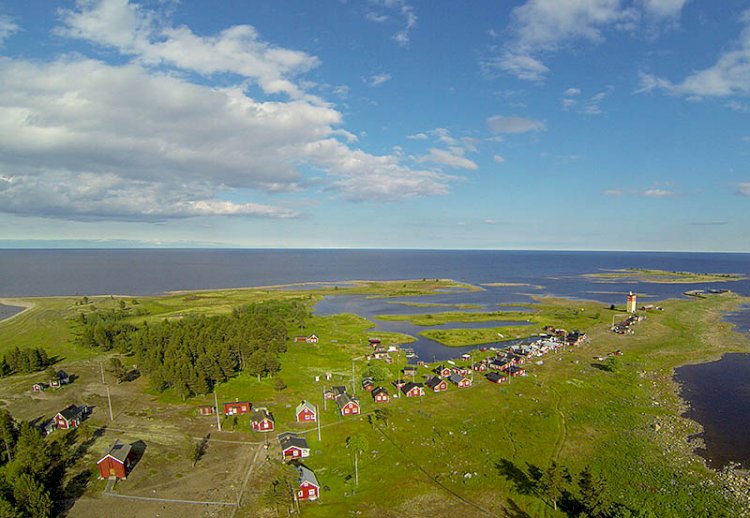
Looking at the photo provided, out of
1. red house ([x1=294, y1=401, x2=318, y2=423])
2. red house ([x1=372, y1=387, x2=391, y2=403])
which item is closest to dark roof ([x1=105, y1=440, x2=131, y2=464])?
red house ([x1=294, y1=401, x2=318, y2=423])

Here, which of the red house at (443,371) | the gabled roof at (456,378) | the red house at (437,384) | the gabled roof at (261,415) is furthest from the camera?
the red house at (443,371)

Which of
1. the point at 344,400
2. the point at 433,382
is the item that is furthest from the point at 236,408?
the point at 433,382

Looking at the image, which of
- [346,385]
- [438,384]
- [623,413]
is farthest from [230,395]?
[623,413]

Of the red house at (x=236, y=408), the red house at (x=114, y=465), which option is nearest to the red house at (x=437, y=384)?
the red house at (x=236, y=408)

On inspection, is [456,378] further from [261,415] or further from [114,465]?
[114,465]

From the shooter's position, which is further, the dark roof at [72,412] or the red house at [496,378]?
the red house at [496,378]

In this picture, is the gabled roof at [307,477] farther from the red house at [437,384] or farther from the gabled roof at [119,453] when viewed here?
the red house at [437,384]

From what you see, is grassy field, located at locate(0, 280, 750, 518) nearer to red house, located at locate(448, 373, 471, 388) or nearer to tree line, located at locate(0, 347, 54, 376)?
red house, located at locate(448, 373, 471, 388)
